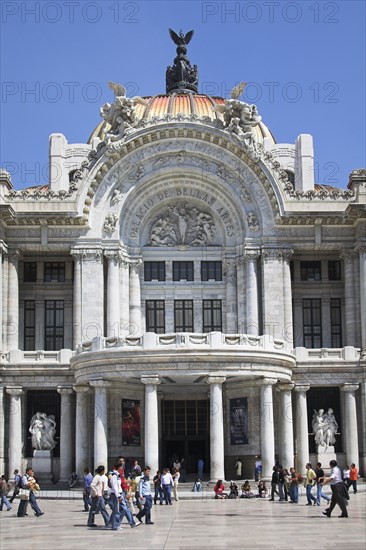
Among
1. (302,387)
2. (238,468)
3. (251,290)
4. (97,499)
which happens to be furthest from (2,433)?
(97,499)

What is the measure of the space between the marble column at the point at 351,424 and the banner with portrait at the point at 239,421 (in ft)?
20.5

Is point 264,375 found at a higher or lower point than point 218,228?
lower

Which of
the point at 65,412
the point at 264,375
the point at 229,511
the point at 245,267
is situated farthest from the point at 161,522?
the point at 245,267

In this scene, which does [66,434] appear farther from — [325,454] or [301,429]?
[325,454]

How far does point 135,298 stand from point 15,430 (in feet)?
37.6

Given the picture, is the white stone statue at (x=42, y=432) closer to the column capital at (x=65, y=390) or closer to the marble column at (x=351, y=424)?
the column capital at (x=65, y=390)

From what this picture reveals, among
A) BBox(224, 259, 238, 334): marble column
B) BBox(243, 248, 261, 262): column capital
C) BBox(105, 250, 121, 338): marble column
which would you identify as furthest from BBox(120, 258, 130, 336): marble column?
BBox(243, 248, 261, 262): column capital

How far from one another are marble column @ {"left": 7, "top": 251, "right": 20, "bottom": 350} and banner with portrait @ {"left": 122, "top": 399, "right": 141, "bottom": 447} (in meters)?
8.24

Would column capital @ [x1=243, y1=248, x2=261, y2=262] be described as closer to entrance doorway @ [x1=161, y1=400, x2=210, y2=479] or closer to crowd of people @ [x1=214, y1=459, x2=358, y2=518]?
entrance doorway @ [x1=161, y1=400, x2=210, y2=479]

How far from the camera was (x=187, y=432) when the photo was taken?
62406 mm

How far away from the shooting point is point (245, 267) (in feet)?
208

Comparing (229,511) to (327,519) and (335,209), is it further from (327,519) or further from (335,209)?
(335,209)

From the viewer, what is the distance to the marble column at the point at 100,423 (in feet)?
178

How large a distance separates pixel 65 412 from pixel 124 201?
13888 millimetres
